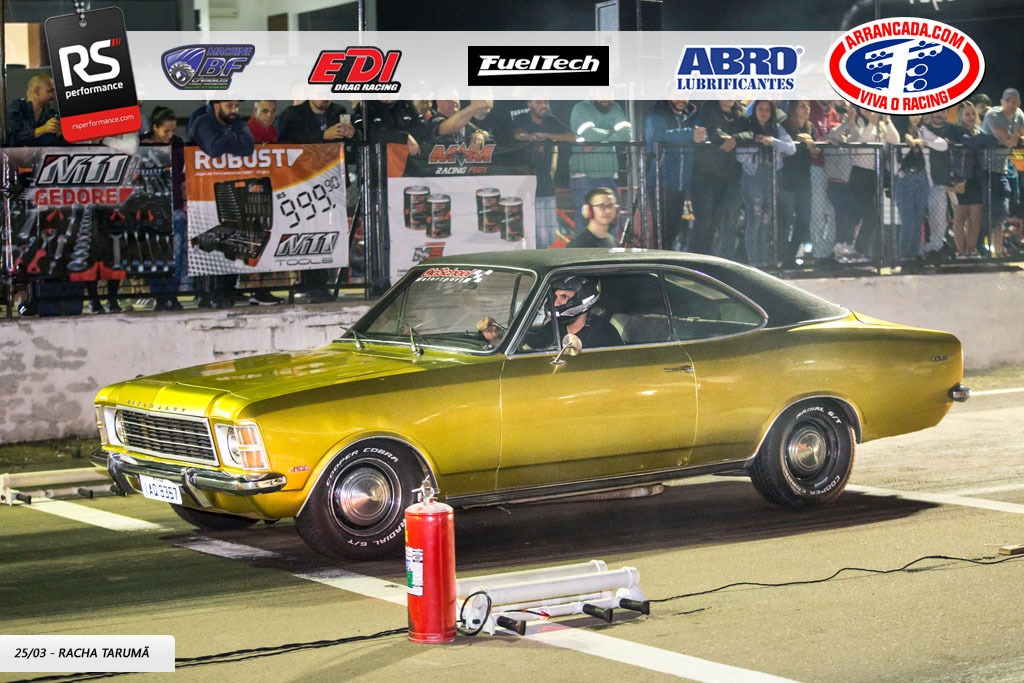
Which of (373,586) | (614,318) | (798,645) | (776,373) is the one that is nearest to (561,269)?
(614,318)

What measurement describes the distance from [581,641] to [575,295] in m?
2.74

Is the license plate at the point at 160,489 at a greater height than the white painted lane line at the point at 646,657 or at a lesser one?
greater

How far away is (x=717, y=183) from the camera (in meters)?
15.4

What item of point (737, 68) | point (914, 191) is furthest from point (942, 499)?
point (737, 68)

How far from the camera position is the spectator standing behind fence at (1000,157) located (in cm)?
1723

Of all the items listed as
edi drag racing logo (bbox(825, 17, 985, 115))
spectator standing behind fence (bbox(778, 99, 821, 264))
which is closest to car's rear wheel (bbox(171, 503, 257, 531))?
spectator standing behind fence (bbox(778, 99, 821, 264))

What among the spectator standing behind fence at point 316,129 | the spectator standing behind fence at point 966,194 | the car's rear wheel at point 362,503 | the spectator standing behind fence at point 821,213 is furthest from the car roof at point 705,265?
the spectator standing behind fence at point 966,194

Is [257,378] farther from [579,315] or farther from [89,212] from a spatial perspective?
[89,212]

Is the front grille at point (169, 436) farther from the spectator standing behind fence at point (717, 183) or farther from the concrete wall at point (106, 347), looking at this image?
the spectator standing behind fence at point (717, 183)

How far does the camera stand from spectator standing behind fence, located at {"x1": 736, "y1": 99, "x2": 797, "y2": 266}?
15594 mm

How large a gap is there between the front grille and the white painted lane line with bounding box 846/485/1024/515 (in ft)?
14.0

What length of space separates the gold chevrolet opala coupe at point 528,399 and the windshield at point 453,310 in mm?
15

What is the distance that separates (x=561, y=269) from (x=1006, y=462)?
4048mm

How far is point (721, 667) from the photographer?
5875 mm
